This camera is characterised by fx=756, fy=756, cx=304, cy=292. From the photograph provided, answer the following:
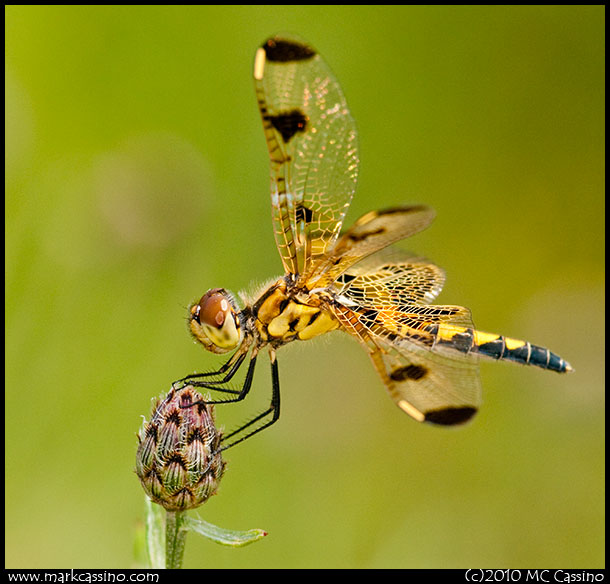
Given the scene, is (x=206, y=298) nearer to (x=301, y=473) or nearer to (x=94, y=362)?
(x=94, y=362)

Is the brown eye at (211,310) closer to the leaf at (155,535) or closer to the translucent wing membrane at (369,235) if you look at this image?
the translucent wing membrane at (369,235)

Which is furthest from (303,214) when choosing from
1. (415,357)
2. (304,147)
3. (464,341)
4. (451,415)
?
(451,415)

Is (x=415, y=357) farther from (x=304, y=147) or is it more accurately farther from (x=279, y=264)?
(x=279, y=264)

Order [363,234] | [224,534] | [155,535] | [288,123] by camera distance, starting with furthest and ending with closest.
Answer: [288,123]
[363,234]
[155,535]
[224,534]

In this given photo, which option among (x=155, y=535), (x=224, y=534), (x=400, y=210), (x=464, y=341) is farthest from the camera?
(x=464, y=341)

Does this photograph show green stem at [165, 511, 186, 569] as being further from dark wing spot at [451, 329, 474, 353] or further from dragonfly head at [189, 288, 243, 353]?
dark wing spot at [451, 329, 474, 353]

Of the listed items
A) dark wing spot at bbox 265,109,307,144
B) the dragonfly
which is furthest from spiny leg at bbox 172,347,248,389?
dark wing spot at bbox 265,109,307,144
